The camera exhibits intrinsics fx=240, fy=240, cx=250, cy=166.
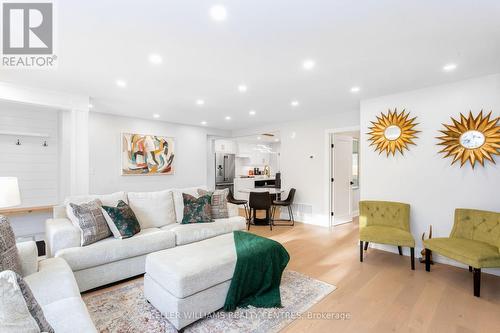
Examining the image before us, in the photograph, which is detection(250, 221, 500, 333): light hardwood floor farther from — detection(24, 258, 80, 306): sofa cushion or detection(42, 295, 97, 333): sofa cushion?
detection(24, 258, 80, 306): sofa cushion

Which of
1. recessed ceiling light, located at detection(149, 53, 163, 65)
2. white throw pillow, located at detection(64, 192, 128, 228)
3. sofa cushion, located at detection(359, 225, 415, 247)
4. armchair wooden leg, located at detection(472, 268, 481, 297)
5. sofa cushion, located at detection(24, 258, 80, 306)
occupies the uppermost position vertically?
recessed ceiling light, located at detection(149, 53, 163, 65)

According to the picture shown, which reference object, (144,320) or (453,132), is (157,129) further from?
(453,132)

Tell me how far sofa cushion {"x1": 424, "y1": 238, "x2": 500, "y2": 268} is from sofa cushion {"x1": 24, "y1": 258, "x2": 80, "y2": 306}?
11.8 feet

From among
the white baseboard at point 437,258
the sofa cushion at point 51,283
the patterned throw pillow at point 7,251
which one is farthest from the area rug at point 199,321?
the white baseboard at point 437,258

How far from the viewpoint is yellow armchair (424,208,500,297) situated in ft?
8.14

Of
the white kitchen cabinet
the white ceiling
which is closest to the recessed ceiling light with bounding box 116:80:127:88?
the white ceiling

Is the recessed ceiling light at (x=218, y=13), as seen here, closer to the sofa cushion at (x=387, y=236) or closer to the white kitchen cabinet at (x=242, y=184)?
the sofa cushion at (x=387, y=236)

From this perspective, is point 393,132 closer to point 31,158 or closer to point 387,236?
point 387,236

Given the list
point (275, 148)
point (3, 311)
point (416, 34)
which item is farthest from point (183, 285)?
point (275, 148)

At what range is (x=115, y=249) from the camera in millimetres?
2668

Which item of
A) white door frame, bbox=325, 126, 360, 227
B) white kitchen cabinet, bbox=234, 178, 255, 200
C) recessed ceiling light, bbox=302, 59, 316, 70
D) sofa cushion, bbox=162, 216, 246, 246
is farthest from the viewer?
white kitchen cabinet, bbox=234, 178, 255, 200

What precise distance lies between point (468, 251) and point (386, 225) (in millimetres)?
1078

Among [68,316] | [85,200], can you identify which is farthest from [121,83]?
[68,316]

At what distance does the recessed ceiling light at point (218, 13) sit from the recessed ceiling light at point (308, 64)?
3.67 ft
